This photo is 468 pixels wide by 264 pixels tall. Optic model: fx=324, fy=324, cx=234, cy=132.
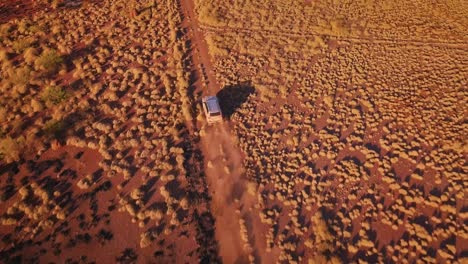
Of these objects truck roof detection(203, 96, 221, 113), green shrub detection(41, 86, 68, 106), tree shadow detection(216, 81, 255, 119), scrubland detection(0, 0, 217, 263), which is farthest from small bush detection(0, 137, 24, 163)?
tree shadow detection(216, 81, 255, 119)

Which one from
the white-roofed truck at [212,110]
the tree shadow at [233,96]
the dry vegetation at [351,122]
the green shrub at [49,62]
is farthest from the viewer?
the green shrub at [49,62]

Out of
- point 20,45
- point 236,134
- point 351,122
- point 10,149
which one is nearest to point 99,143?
point 10,149

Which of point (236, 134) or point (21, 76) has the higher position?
point (21, 76)

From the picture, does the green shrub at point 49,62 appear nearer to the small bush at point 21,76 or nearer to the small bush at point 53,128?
the small bush at point 21,76

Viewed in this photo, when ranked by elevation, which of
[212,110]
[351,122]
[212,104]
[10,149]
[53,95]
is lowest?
[351,122]

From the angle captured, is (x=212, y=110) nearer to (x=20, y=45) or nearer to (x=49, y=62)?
(x=49, y=62)

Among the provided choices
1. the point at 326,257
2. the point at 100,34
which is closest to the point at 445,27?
the point at 326,257

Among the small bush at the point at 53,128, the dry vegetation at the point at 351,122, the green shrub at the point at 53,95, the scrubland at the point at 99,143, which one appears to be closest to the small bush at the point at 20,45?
the scrubland at the point at 99,143
